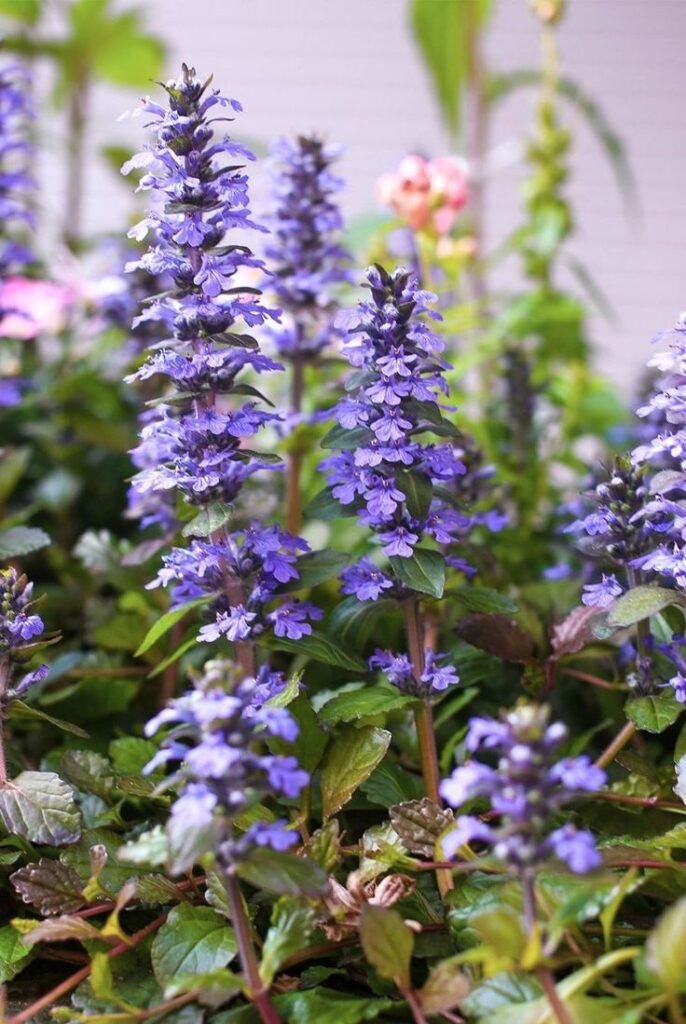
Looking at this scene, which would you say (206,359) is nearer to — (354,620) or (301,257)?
A: (354,620)

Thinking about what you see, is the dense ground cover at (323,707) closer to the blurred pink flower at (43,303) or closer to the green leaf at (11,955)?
the green leaf at (11,955)

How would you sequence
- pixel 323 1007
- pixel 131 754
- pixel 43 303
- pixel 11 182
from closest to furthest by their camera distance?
pixel 323 1007
pixel 131 754
pixel 11 182
pixel 43 303

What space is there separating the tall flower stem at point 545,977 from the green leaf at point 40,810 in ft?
0.99

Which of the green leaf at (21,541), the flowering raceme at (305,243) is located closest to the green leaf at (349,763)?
the green leaf at (21,541)

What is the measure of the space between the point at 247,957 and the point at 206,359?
0.38 m

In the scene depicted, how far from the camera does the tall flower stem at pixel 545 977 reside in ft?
1.83

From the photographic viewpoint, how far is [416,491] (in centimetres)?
75

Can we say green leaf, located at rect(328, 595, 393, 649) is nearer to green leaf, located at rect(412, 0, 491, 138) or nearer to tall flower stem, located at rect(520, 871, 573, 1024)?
tall flower stem, located at rect(520, 871, 573, 1024)

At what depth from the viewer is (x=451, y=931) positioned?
70 centimetres

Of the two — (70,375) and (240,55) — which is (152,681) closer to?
(70,375)

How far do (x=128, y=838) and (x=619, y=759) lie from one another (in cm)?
37

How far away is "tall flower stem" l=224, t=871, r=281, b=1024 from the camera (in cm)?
61

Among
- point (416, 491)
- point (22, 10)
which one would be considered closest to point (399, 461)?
point (416, 491)

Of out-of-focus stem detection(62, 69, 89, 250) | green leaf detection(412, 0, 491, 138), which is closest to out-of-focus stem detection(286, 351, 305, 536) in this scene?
green leaf detection(412, 0, 491, 138)
